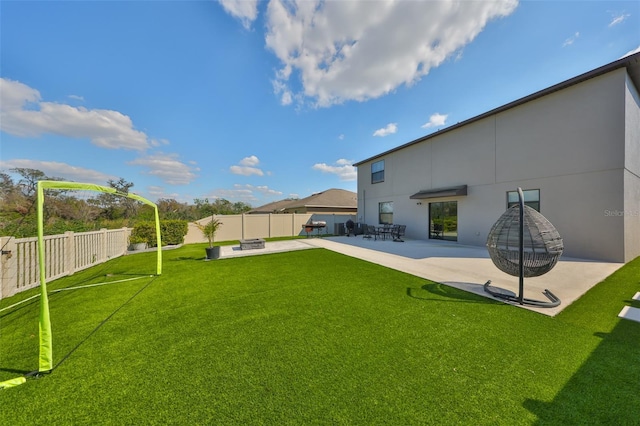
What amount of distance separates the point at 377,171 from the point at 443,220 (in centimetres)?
628

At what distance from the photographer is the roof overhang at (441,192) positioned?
1086 centimetres

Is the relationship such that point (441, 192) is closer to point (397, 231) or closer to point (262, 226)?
point (397, 231)

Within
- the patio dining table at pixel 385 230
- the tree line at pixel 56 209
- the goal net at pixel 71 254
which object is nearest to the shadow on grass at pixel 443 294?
the goal net at pixel 71 254

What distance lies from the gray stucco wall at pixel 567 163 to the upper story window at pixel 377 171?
5018 millimetres

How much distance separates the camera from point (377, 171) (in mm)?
16844

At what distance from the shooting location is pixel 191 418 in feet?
5.97

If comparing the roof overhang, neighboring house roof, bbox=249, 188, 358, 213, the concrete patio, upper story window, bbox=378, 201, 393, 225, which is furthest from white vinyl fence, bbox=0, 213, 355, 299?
the roof overhang

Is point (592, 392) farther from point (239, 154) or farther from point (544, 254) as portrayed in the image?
point (239, 154)

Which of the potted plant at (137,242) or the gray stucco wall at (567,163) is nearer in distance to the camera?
the gray stucco wall at (567,163)

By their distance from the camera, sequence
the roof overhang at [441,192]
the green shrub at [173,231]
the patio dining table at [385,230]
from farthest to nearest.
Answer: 1. the patio dining table at [385,230]
2. the green shrub at [173,231]
3. the roof overhang at [441,192]

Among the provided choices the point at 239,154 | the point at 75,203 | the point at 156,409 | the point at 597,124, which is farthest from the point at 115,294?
the point at 239,154

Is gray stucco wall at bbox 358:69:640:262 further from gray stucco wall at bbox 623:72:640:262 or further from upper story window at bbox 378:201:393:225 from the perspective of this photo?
upper story window at bbox 378:201:393:225

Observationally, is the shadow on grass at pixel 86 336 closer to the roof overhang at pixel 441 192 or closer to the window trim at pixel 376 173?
the roof overhang at pixel 441 192

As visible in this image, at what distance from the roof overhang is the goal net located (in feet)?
39.5
